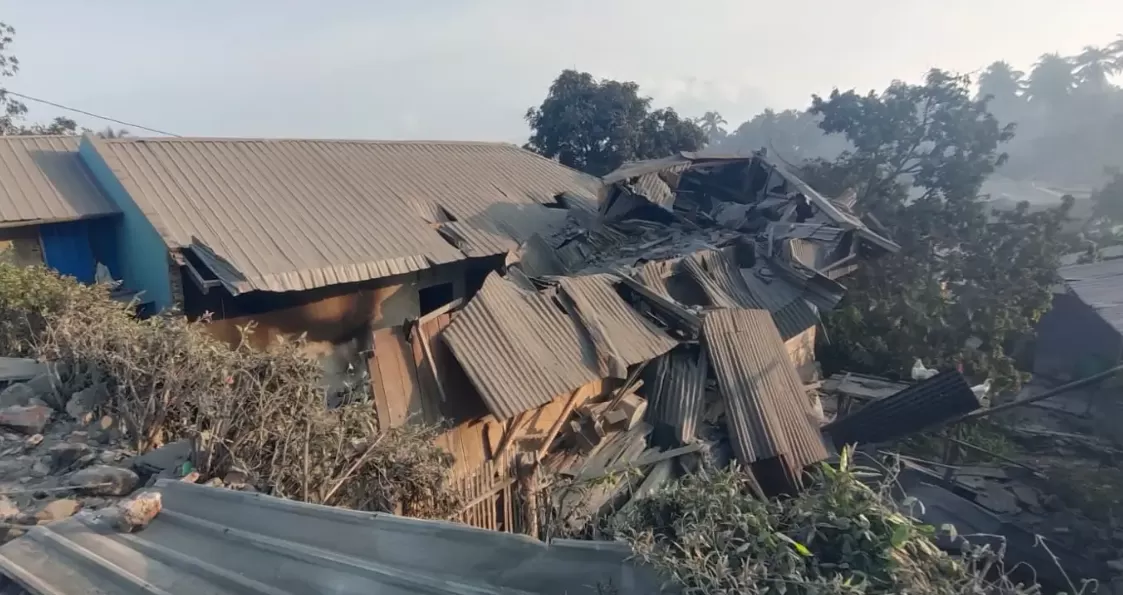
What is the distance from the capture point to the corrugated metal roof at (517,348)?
616 cm

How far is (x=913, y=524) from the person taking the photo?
2.46m

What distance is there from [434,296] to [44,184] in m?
5.01

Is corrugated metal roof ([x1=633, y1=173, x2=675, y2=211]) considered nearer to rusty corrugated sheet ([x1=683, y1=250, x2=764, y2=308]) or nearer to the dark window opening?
rusty corrugated sheet ([x1=683, y1=250, x2=764, y2=308])

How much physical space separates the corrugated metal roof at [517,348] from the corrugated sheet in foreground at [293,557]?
3083mm

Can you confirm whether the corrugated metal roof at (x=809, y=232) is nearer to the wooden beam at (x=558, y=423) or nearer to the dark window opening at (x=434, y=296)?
the dark window opening at (x=434, y=296)

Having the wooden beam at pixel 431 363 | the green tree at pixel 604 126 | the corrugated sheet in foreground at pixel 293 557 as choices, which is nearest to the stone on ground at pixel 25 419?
the corrugated sheet in foreground at pixel 293 557

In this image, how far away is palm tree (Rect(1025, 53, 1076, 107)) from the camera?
4809cm

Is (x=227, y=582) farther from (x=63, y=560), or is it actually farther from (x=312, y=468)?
(x=312, y=468)

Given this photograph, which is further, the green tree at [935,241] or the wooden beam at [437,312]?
the green tree at [935,241]

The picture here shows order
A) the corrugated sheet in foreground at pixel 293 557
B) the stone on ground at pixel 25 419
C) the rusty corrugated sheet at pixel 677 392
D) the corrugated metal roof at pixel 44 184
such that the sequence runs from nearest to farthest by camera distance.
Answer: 1. the corrugated sheet in foreground at pixel 293 557
2. the stone on ground at pixel 25 419
3. the rusty corrugated sheet at pixel 677 392
4. the corrugated metal roof at pixel 44 184

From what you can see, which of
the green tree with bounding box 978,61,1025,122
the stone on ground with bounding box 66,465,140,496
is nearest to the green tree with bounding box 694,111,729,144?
the green tree with bounding box 978,61,1025,122

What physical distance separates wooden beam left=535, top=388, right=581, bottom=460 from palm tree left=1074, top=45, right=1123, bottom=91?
55.2 meters

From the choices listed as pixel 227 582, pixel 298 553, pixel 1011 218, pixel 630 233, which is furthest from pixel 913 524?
pixel 1011 218

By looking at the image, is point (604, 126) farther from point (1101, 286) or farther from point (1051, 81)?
point (1051, 81)
